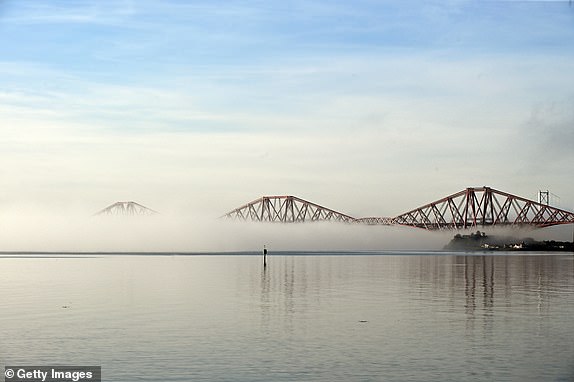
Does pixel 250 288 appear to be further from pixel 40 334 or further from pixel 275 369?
pixel 275 369

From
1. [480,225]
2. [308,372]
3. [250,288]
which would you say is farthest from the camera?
[480,225]

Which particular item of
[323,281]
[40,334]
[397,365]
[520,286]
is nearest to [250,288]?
[323,281]

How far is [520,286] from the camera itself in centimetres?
3809

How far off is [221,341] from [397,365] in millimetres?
4726

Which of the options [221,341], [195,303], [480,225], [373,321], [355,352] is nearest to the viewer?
[355,352]

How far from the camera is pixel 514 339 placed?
19.5 m

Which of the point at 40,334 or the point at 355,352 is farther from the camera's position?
the point at 40,334

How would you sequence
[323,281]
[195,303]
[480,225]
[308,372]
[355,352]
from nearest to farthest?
1. [308,372]
2. [355,352]
3. [195,303]
4. [323,281]
5. [480,225]

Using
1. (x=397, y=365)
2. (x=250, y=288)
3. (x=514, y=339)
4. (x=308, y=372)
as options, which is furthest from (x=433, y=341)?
(x=250, y=288)

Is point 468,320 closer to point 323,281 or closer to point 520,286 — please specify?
point 520,286

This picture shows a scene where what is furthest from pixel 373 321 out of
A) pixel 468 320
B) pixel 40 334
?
pixel 40 334

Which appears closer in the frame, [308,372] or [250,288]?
[308,372]

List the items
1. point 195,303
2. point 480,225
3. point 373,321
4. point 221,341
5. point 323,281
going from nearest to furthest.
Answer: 1. point 221,341
2. point 373,321
3. point 195,303
4. point 323,281
5. point 480,225

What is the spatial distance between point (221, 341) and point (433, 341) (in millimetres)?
5045
